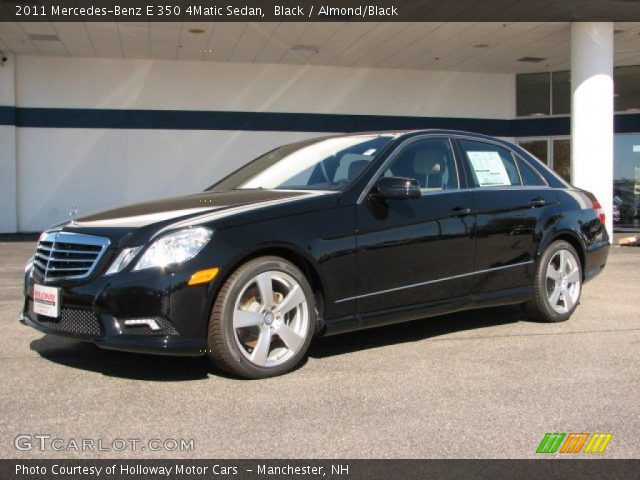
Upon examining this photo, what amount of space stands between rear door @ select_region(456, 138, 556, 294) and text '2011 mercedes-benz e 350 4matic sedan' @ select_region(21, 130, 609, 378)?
0.01 metres

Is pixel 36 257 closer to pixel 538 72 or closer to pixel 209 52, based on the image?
pixel 209 52

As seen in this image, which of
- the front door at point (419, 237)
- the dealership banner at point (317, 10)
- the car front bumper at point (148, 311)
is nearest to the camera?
the car front bumper at point (148, 311)

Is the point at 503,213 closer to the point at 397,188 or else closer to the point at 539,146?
the point at 397,188

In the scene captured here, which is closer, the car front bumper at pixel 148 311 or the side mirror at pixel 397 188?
the car front bumper at pixel 148 311

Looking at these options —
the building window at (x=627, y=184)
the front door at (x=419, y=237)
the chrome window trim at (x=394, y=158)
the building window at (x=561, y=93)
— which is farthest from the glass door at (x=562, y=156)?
the front door at (x=419, y=237)

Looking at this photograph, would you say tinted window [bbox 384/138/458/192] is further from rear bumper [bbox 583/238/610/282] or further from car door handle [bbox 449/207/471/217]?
rear bumper [bbox 583/238/610/282]

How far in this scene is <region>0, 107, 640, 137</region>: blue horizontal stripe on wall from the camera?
725 inches

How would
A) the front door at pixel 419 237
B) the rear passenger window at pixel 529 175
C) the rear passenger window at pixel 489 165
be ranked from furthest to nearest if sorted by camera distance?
the rear passenger window at pixel 529 175, the rear passenger window at pixel 489 165, the front door at pixel 419 237

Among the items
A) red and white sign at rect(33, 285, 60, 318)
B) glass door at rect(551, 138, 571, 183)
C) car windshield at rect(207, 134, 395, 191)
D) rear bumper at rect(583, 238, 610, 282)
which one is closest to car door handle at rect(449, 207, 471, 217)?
car windshield at rect(207, 134, 395, 191)

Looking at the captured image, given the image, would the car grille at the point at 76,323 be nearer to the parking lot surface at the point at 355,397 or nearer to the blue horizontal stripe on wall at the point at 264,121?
the parking lot surface at the point at 355,397

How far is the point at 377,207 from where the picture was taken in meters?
4.89

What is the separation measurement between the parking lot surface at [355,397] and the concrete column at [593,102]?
32.1 feet

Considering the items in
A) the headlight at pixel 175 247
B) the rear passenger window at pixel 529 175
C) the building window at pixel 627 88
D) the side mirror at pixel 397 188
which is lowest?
the headlight at pixel 175 247
